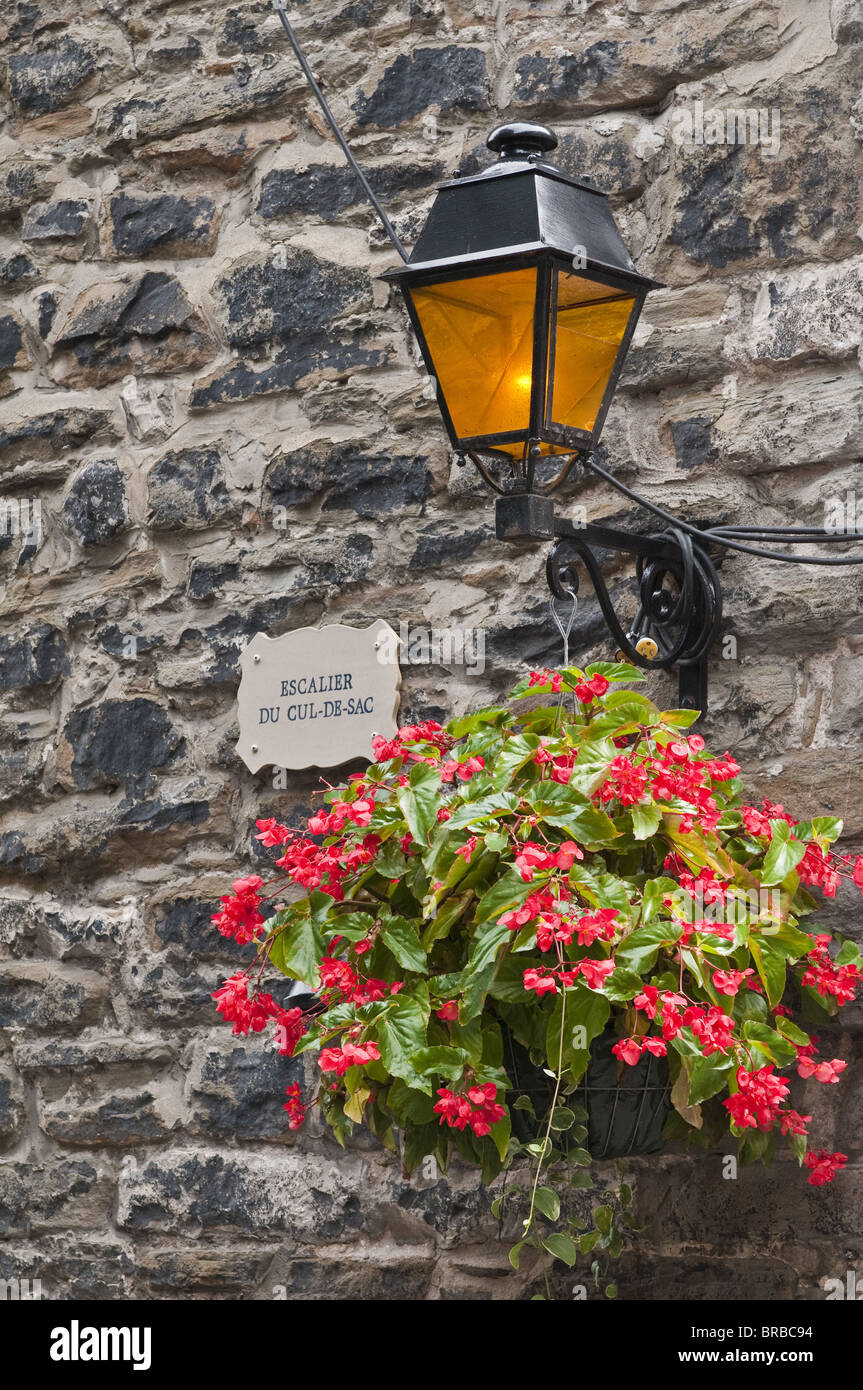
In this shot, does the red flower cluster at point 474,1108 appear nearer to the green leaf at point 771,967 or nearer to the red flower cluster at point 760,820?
the green leaf at point 771,967

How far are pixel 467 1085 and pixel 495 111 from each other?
1.60 m

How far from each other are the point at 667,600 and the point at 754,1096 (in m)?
0.81

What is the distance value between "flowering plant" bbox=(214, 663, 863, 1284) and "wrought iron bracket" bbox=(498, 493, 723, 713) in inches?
8.4

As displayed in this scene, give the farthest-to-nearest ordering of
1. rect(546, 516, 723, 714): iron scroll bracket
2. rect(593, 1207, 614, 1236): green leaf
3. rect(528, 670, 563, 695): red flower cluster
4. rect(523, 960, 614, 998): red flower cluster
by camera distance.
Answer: rect(546, 516, 723, 714): iron scroll bracket → rect(593, 1207, 614, 1236): green leaf → rect(528, 670, 563, 695): red flower cluster → rect(523, 960, 614, 998): red flower cluster

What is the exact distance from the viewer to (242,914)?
177 centimetres

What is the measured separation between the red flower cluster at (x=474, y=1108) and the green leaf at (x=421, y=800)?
0.93 feet

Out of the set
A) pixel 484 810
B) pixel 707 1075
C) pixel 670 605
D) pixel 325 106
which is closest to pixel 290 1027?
pixel 484 810

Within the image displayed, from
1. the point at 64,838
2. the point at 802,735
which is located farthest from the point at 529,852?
the point at 64,838

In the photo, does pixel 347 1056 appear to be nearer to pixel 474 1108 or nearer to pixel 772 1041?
pixel 474 1108

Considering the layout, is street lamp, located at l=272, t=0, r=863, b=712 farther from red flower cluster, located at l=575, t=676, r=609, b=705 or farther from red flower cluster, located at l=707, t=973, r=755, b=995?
red flower cluster, located at l=707, t=973, r=755, b=995

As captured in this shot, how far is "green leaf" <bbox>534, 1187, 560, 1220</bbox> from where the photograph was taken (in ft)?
5.45

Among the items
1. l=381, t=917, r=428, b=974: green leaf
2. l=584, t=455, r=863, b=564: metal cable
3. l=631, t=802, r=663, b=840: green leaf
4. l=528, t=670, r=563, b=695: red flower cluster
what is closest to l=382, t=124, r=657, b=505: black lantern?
l=584, t=455, r=863, b=564: metal cable

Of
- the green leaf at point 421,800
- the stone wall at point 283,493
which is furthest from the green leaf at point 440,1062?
the stone wall at point 283,493

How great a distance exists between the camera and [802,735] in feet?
6.75
